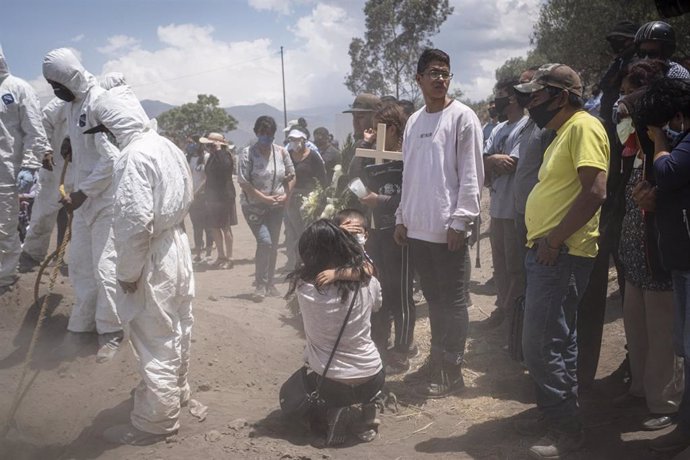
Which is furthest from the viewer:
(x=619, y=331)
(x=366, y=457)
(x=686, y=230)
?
(x=619, y=331)

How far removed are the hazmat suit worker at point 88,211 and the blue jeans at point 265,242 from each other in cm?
252

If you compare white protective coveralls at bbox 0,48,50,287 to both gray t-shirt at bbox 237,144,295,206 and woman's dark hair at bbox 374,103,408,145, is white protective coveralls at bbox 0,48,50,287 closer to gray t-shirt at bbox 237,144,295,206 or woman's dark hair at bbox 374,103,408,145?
gray t-shirt at bbox 237,144,295,206

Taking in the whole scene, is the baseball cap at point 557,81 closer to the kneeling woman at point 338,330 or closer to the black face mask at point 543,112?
the black face mask at point 543,112

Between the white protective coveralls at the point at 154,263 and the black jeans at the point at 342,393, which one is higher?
the white protective coveralls at the point at 154,263

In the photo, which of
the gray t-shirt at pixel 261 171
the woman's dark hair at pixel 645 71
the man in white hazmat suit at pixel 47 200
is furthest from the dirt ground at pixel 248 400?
the woman's dark hair at pixel 645 71

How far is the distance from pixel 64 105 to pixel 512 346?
16.1 ft

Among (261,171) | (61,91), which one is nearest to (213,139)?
(261,171)

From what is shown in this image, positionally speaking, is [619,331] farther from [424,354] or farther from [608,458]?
[608,458]

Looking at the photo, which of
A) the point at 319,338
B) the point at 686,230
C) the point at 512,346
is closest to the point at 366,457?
the point at 319,338

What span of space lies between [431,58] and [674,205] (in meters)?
1.85

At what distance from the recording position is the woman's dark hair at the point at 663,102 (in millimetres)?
3199

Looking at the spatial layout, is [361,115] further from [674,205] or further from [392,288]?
[674,205]

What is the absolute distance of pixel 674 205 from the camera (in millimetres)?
3230

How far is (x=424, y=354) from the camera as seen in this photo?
220 inches
